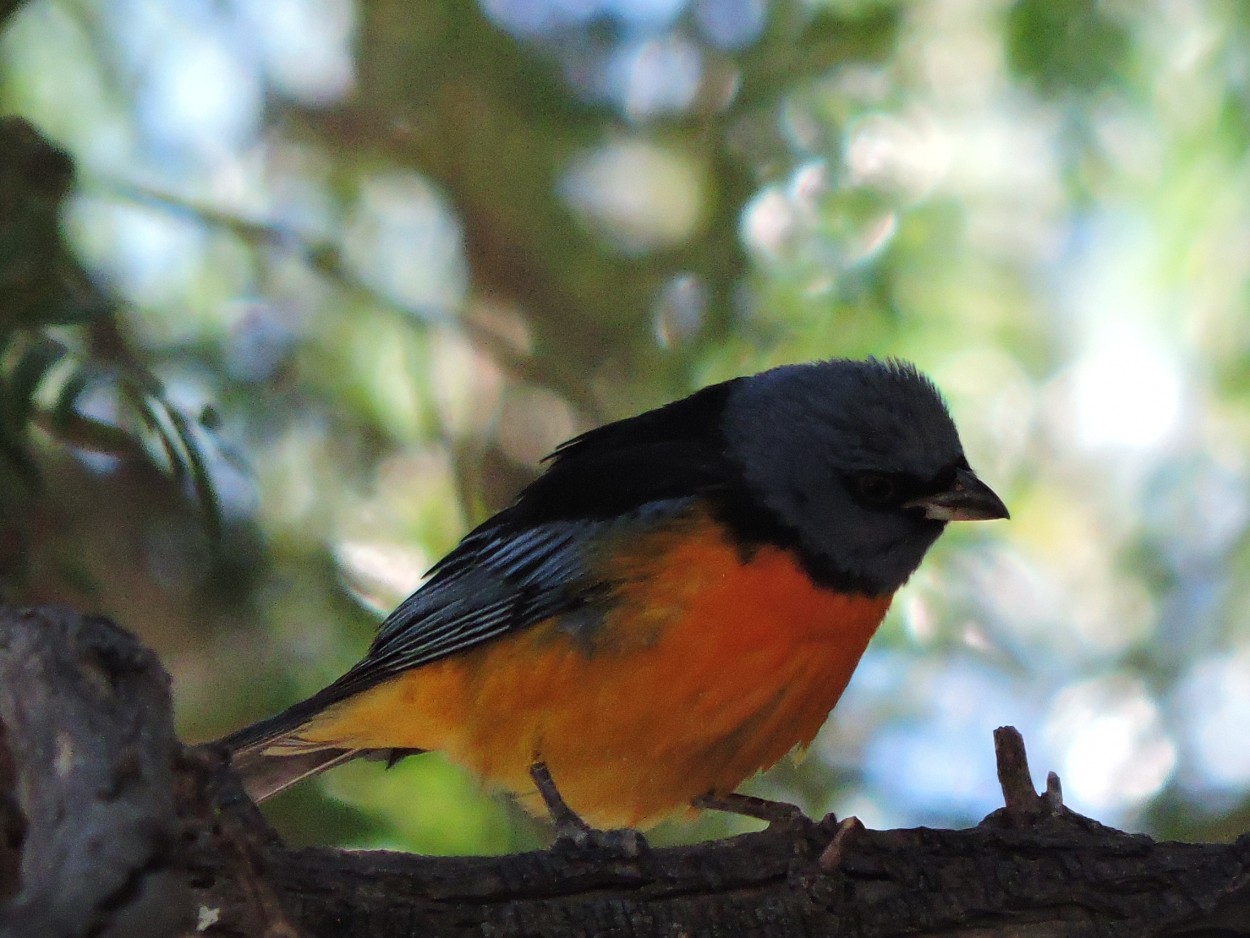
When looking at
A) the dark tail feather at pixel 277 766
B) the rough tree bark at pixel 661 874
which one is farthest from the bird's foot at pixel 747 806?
the dark tail feather at pixel 277 766

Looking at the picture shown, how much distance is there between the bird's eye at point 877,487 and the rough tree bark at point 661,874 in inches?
51.5

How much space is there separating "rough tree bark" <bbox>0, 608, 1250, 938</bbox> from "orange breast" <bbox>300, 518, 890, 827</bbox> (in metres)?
0.75

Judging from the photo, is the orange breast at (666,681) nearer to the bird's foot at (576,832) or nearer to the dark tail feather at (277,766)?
the bird's foot at (576,832)

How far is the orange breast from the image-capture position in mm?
4832

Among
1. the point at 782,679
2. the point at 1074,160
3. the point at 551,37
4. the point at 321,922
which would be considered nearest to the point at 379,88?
the point at 551,37

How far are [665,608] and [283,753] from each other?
1.74m

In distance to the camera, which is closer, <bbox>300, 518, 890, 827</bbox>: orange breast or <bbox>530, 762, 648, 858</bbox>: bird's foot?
<bbox>530, 762, 648, 858</bbox>: bird's foot

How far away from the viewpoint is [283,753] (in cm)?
570

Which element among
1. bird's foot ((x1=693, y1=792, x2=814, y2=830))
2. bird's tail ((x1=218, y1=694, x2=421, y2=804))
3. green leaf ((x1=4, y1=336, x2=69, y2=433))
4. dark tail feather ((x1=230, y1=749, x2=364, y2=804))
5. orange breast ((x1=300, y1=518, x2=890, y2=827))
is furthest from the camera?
dark tail feather ((x1=230, y1=749, x2=364, y2=804))

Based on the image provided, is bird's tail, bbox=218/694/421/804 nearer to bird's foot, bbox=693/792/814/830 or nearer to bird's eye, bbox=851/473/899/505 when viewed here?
bird's foot, bbox=693/792/814/830

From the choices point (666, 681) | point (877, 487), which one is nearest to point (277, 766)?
point (666, 681)

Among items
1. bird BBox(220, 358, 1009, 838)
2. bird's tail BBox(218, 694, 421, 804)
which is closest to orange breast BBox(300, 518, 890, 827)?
bird BBox(220, 358, 1009, 838)

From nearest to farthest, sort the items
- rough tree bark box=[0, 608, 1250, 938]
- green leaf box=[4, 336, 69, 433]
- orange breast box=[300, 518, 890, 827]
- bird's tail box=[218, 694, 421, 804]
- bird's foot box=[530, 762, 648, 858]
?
1. rough tree bark box=[0, 608, 1250, 938]
2. bird's foot box=[530, 762, 648, 858]
3. green leaf box=[4, 336, 69, 433]
4. orange breast box=[300, 518, 890, 827]
5. bird's tail box=[218, 694, 421, 804]

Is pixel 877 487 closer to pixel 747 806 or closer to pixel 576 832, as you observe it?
pixel 747 806
